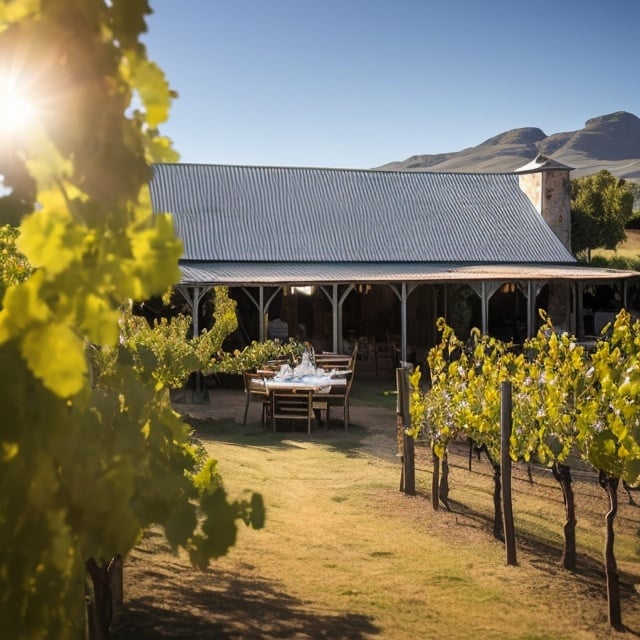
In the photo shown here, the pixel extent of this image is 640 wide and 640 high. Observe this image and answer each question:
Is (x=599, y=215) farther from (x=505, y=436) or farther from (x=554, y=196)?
(x=505, y=436)

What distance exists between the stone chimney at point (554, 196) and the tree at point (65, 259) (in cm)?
2456

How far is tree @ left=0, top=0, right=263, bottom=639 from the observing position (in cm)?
140

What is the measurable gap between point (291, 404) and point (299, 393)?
24 cm

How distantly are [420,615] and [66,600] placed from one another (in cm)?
436

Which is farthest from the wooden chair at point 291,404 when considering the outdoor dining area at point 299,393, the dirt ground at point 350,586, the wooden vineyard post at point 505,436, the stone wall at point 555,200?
the stone wall at point 555,200

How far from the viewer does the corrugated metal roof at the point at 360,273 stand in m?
17.8

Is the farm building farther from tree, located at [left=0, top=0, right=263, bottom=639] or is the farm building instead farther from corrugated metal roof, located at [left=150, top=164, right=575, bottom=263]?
tree, located at [left=0, top=0, right=263, bottom=639]

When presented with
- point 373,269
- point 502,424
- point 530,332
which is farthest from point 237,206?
point 502,424

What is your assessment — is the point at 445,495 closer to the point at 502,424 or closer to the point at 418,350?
the point at 502,424

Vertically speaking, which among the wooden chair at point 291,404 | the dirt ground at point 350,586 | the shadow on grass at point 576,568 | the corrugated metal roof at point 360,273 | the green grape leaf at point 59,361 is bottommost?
the shadow on grass at point 576,568

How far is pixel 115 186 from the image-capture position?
1462 millimetres

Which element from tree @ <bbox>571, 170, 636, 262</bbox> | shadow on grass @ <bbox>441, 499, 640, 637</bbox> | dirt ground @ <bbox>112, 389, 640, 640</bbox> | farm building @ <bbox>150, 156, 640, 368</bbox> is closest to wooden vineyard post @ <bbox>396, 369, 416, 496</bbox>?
dirt ground @ <bbox>112, 389, 640, 640</bbox>

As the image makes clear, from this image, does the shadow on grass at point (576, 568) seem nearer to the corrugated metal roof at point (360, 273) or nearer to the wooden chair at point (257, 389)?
the wooden chair at point (257, 389)

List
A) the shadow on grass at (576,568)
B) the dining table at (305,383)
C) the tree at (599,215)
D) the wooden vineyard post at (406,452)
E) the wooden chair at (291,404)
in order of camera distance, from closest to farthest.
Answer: the shadow on grass at (576,568)
the wooden vineyard post at (406,452)
the wooden chair at (291,404)
the dining table at (305,383)
the tree at (599,215)
